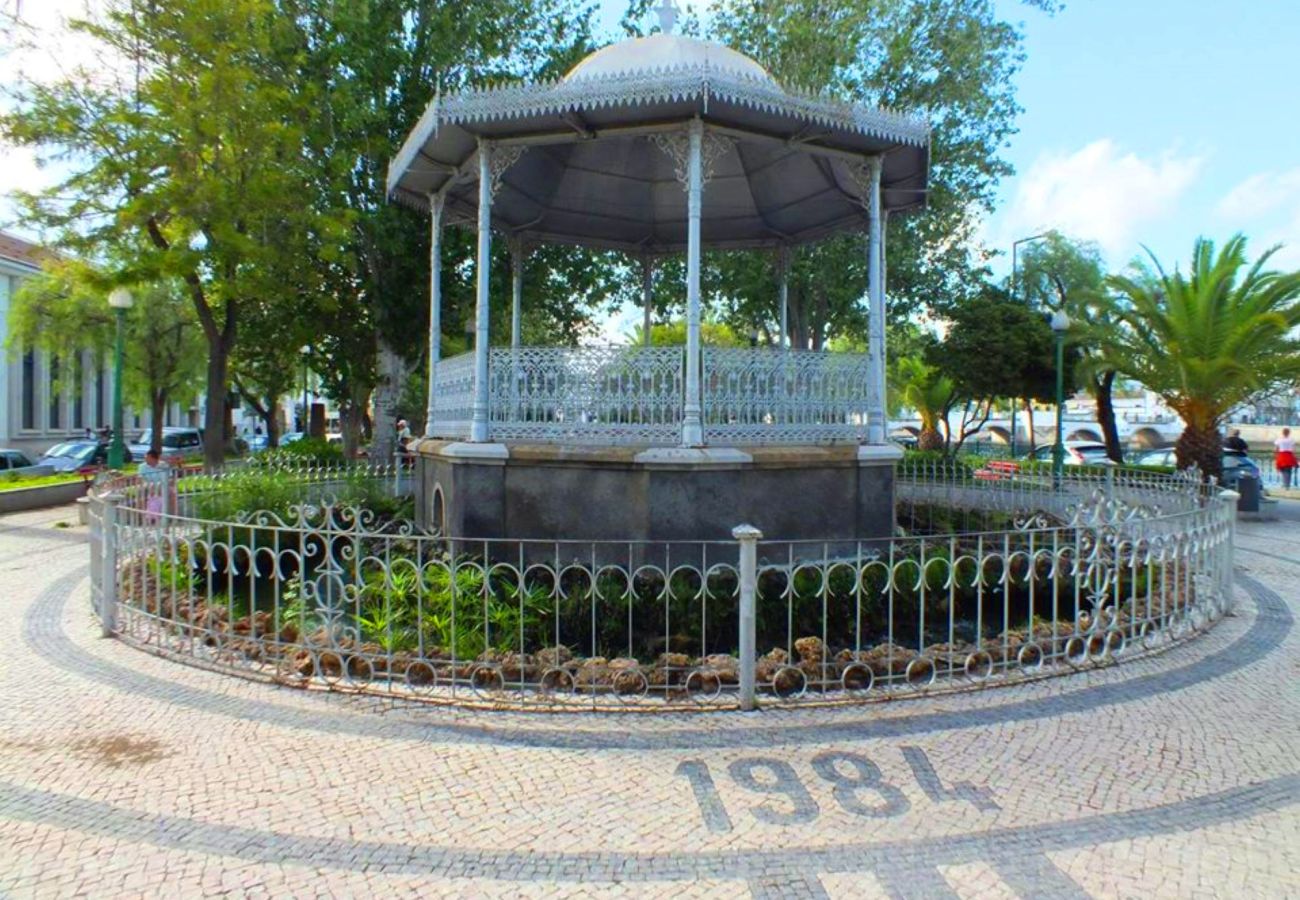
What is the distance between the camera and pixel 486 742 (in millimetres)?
4758

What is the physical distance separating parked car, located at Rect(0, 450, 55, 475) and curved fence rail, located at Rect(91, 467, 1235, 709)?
51.6 feet

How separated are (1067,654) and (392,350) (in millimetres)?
15267

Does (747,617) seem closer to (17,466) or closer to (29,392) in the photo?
(17,466)

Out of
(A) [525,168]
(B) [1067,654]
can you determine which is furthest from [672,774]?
(A) [525,168]

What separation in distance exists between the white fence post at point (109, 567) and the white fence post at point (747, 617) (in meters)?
5.39

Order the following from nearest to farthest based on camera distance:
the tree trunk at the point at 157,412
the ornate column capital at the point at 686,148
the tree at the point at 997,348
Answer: the ornate column capital at the point at 686,148 < the tree at the point at 997,348 < the tree trunk at the point at 157,412

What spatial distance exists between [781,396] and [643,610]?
2809 mm

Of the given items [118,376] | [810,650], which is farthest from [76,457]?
[810,650]

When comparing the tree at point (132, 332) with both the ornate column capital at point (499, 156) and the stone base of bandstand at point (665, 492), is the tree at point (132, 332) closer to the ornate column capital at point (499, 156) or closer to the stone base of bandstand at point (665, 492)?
the ornate column capital at point (499, 156)

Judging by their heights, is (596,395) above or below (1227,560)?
above

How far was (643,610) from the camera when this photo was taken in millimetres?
8258

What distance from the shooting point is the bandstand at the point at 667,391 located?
8344 mm

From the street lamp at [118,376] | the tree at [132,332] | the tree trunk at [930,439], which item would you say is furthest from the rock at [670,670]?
the tree trunk at [930,439]

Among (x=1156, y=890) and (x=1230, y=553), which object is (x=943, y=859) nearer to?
(x=1156, y=890)
